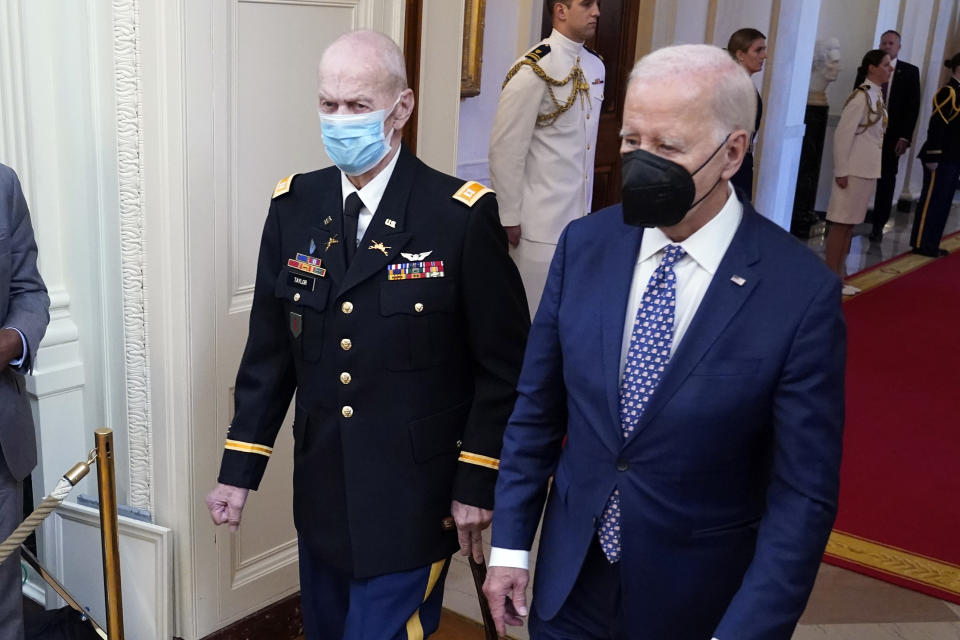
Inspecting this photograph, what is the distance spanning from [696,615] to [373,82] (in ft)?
3.74

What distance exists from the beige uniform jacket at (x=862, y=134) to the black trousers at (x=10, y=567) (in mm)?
6377

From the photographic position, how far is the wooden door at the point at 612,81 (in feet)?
22.9

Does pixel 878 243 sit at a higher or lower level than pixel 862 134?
lower

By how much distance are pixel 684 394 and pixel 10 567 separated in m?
1.81

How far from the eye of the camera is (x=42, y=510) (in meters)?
2.45

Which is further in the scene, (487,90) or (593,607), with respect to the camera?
(487,90)

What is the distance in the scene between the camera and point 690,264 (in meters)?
1.80

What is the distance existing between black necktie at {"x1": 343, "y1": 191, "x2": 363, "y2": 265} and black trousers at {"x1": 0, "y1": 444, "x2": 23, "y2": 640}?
0.99 m

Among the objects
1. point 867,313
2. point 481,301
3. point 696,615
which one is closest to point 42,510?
point 481,301

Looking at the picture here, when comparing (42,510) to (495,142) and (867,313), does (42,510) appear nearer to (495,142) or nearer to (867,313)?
(495,142)

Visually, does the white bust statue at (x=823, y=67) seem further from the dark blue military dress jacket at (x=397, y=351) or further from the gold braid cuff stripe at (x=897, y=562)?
the dark blue military dress jacket at (x=397, y=351)

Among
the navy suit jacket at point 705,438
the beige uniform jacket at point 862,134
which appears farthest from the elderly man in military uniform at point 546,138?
the beige uniform jacket at point 862,134

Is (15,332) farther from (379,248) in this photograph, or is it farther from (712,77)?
(712,77)

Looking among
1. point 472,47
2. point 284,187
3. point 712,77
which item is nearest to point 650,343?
point 712,77
